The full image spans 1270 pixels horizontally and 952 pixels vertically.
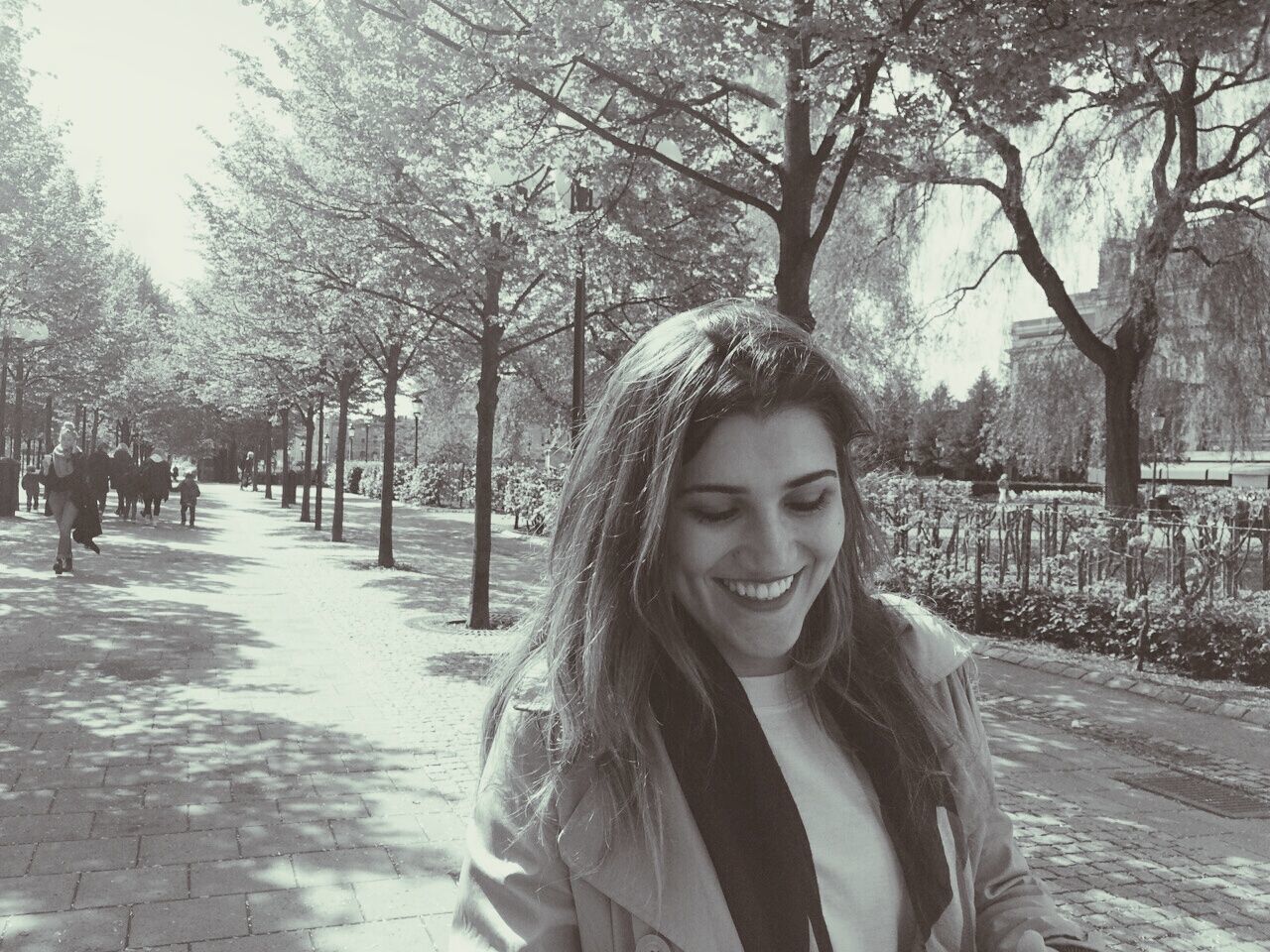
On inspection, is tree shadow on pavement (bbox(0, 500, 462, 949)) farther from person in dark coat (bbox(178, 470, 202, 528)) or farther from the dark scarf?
person in dark coat (bbox(178, 470, 202, 528))

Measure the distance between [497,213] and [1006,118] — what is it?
4516 millimetres

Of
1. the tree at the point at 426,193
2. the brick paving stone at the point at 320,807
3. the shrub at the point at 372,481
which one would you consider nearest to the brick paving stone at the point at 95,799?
the brick paving stone at the point at 320,807

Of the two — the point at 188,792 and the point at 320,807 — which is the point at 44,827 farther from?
the point at 320,807

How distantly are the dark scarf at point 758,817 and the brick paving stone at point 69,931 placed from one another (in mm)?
2973

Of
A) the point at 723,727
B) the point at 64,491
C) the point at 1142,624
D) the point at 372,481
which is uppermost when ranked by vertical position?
the point at 372,481

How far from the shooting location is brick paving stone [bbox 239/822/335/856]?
4.50 m

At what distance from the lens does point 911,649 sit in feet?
5.57

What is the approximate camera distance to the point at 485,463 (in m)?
11.7

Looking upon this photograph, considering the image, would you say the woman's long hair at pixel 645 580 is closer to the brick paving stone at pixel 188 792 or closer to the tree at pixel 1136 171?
the brick paving stone at pixel 188 792

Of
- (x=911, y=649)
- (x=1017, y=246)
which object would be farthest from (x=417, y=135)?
(x=1017, y=246)

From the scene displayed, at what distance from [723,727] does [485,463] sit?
10380 mm

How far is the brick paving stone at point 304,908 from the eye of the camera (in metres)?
3.77

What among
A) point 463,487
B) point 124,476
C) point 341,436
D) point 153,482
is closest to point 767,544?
point 341,436

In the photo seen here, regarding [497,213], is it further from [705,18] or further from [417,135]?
[705,18]
